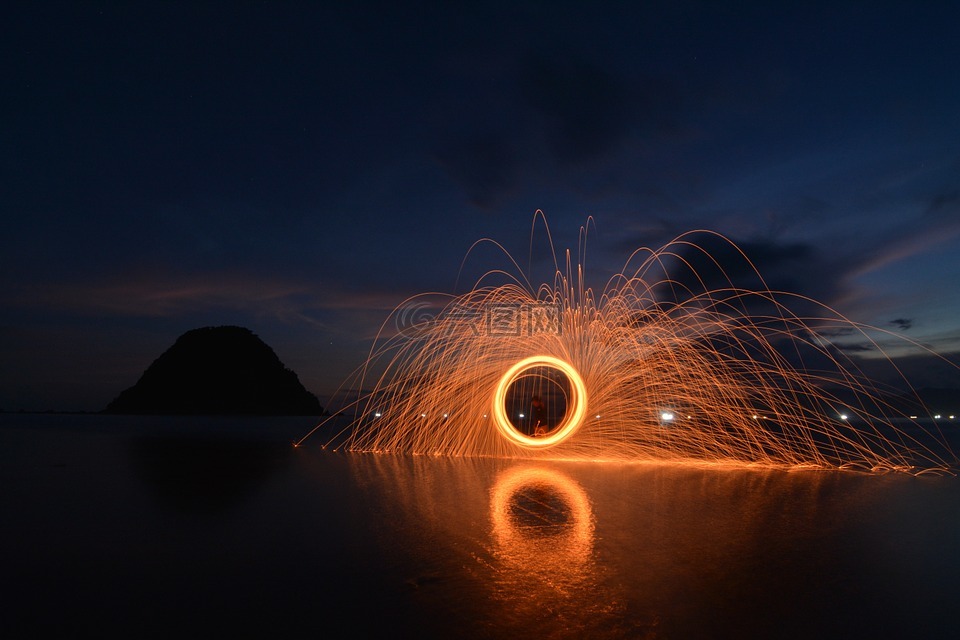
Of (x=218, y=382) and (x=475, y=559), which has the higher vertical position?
(x=218, y=382)

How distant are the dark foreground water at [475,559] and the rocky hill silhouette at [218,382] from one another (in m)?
71.1

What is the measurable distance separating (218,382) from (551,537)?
7922 cm

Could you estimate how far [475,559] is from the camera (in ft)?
13.5

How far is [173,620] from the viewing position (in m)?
3.02

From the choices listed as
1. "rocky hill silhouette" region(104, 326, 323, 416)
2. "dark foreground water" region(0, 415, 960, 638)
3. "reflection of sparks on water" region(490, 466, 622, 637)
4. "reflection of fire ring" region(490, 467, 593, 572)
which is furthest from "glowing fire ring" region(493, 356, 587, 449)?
"rocky hill silhouette" region(104, 326, 323, 416)

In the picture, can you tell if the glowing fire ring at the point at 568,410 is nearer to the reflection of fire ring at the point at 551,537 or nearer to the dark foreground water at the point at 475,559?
the dark foreground water at the point at 475,559

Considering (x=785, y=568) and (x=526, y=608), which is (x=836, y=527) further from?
(x=526, y=608)

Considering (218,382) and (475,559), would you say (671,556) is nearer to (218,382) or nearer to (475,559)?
(475,559)

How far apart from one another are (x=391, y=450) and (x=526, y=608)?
9.84m

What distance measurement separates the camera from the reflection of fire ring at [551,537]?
4.11m

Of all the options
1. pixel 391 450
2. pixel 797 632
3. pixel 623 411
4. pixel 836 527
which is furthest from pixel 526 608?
pixel 391 450

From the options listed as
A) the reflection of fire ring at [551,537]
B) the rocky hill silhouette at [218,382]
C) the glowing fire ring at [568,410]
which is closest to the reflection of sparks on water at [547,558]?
the reflection of fire ring at [551,537]

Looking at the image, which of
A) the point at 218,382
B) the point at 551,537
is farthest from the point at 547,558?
the point at 218,382

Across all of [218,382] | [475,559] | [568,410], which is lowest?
[475,559]
